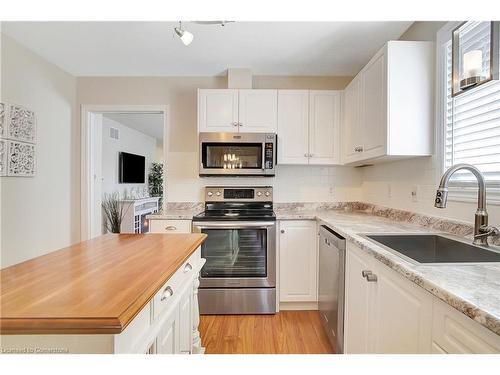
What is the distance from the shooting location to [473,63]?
A: 1261 mm

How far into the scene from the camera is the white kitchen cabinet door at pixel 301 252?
2486mm

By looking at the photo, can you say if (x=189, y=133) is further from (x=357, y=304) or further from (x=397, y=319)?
(x=397, y=319)

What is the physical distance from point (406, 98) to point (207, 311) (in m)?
2.36

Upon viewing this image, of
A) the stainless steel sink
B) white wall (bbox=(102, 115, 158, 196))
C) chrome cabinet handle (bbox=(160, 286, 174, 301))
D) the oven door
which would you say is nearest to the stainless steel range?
the oven door

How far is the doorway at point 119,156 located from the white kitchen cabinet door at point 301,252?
4.86 ft

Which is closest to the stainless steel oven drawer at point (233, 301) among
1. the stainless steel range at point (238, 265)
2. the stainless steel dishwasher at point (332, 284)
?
the stainless steel range at point (238, 265)

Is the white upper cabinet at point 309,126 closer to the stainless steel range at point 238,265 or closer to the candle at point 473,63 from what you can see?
the stainless steel range at point 238,265

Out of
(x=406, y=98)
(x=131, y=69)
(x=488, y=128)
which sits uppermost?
(x=131, y=69)

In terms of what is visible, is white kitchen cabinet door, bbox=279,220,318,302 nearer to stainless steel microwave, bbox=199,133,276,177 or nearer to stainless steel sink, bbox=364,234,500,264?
stainless steel microwave, bbox=199,133,276,177

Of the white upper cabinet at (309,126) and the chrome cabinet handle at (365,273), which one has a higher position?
the white upper cabinet at (309,126)

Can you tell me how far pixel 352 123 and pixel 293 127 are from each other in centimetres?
57
